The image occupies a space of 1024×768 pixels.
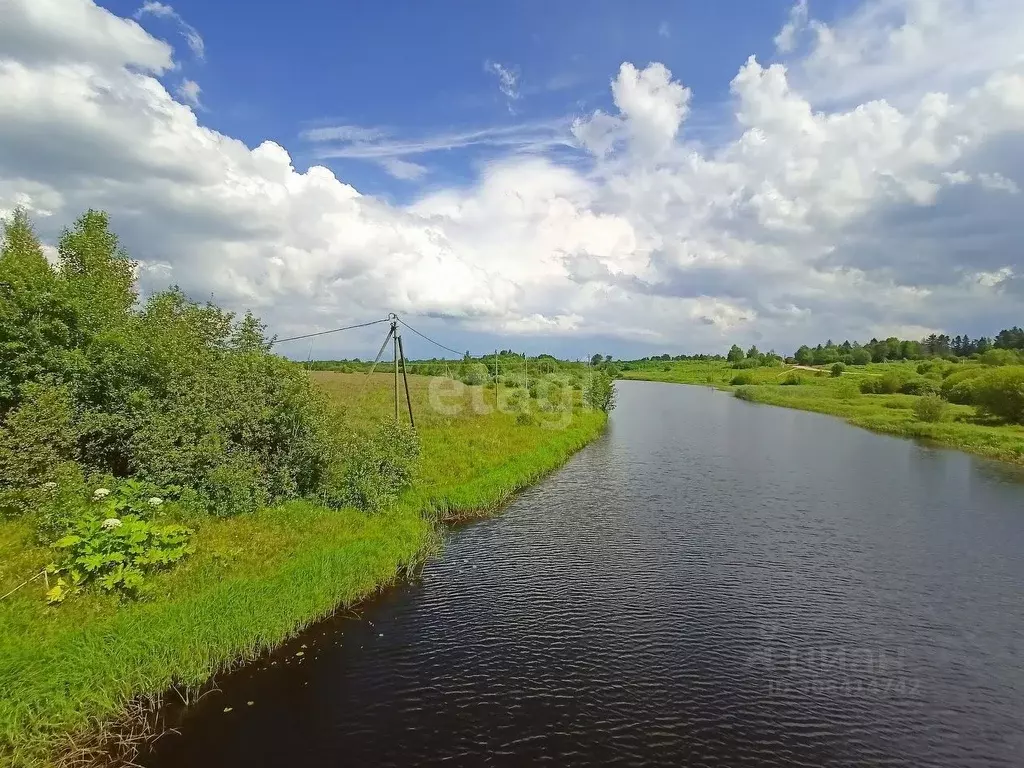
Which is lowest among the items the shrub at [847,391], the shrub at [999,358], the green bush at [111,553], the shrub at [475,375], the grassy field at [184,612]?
the grassy field at [184,612]

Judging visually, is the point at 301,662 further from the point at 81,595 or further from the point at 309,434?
the point at 309,434

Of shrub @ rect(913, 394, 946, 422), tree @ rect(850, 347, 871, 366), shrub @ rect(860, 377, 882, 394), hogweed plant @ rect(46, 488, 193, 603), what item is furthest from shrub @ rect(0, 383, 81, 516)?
tree @ rect(850, 347, 871, 366)

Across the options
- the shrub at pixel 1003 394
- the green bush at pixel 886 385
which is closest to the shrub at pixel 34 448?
the shrub at pixel 1003 394

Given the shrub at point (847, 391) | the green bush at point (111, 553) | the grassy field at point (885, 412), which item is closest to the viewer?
the green bush at point (111, 553)

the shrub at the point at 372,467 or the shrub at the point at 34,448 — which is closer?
the shrub at the point at 34,448

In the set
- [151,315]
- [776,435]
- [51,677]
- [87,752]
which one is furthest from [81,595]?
[776,435]

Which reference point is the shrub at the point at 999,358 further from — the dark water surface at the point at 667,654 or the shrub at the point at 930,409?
the dark water surface at the point at 667,654

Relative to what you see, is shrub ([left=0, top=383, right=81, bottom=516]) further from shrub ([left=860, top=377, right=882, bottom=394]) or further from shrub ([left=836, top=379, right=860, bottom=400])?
shrub ([left=860, top=377, right=882, bottom=394])
